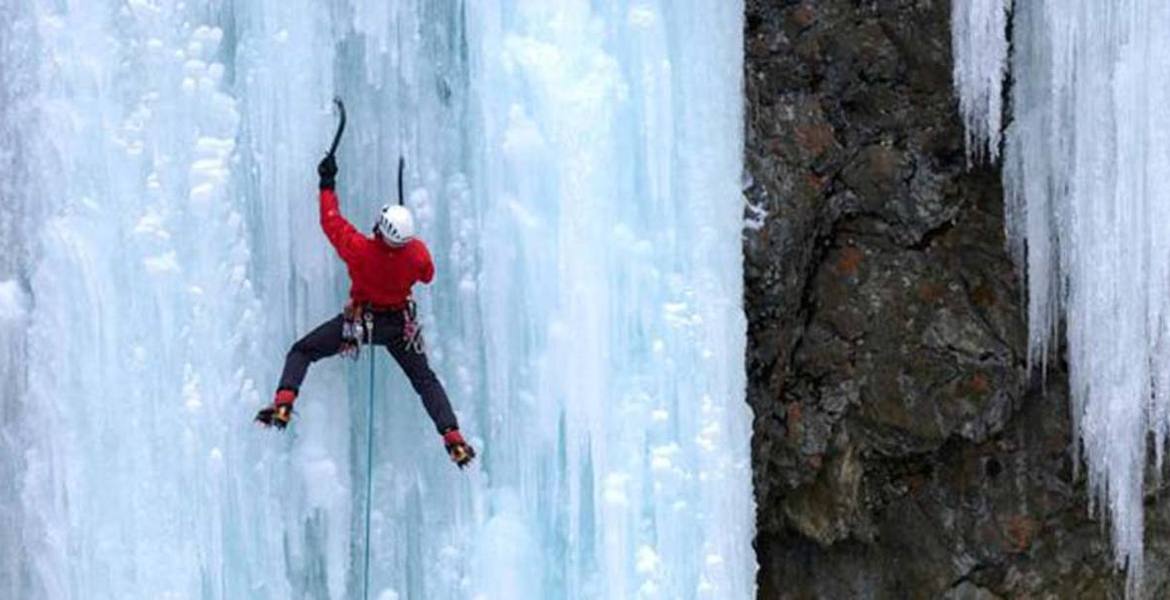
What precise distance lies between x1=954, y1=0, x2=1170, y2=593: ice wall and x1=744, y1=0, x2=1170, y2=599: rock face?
0.13 meters

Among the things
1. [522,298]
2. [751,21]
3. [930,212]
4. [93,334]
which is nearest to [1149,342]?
[930,212]

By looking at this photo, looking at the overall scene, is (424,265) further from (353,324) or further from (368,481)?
(368,481)

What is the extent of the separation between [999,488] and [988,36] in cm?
190

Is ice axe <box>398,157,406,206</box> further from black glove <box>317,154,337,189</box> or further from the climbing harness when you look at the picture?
the climbing harness

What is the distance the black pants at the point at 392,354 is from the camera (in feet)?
19.6

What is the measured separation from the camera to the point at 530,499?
21.5 ft

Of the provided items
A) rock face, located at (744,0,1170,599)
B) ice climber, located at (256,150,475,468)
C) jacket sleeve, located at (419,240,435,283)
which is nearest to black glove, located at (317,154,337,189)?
ice climber, located at (256,150,475,468)

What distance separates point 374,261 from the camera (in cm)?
587

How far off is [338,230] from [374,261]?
0.53 feet

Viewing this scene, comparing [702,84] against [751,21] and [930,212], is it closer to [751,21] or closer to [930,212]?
[751,21]

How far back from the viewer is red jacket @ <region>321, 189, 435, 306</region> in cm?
585

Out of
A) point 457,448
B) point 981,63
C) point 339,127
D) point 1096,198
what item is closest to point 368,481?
point 457,448

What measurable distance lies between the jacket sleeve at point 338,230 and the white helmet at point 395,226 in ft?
0.34

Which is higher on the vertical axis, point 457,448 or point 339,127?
point 339,127
